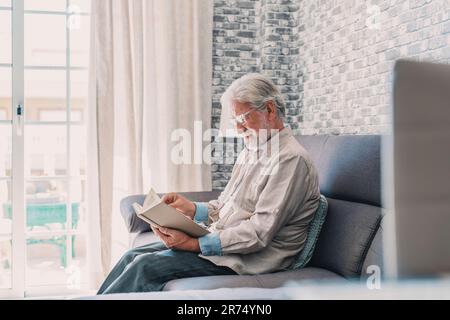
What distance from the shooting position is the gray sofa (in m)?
1.82

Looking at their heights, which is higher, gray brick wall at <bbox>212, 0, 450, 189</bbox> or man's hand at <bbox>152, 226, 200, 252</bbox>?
gray brick wall at <bbox>212, 0, 450, 189</bbox>

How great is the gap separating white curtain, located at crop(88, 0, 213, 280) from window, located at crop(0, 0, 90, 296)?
24cm

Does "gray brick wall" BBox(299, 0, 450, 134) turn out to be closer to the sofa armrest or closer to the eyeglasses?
the eyeglasses

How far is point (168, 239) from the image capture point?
1.91 meters

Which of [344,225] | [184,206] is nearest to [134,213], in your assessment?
[184,206]

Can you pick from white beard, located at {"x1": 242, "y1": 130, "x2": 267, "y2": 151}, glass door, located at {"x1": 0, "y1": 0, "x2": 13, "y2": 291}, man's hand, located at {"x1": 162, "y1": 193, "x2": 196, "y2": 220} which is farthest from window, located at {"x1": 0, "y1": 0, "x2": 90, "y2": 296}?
white beard, located at {"x1": 242, "y1": 130, "x2": 267, "y2": 151}

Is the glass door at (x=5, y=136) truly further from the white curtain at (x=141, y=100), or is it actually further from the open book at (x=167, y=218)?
the open book at (x=167, y=218)

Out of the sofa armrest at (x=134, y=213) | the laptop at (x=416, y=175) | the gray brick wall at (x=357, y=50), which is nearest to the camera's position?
the laptop at (x=416, y=175)

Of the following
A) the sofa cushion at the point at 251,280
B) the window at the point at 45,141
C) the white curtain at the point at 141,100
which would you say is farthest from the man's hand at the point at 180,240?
the window at the point at 45,141

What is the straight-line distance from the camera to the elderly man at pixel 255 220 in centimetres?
184

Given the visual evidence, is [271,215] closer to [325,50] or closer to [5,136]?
[325,50]

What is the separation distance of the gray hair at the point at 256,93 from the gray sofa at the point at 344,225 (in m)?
0.36

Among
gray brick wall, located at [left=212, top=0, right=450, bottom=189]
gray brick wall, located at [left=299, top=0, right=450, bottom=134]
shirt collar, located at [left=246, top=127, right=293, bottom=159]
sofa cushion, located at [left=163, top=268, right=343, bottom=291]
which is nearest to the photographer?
sofa cushion, located at [left=163, top=268, right=343, bottom=291]

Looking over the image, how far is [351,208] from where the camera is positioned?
1998 millimetres
